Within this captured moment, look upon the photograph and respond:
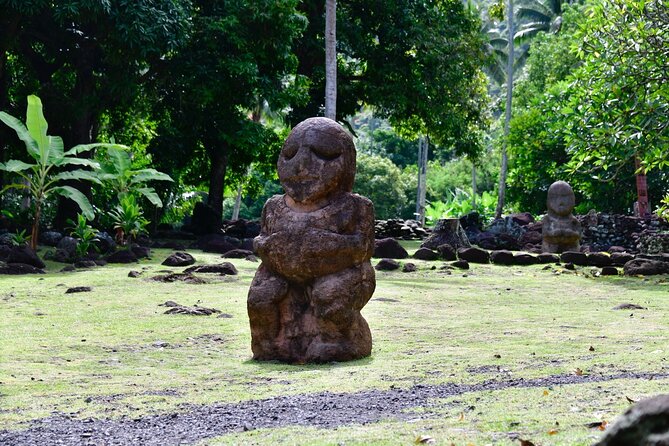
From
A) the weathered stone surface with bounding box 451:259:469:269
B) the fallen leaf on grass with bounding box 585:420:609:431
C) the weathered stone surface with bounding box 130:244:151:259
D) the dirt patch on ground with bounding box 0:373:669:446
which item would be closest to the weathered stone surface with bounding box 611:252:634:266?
the weathered stone surface with bounding box 451:259:469:269

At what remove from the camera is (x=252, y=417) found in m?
6.20

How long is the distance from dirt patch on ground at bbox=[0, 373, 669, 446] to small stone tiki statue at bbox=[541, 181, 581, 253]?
16139mm

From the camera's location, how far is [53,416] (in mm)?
6340

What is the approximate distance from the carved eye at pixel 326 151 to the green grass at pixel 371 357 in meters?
1.80

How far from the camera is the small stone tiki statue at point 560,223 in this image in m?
23.0

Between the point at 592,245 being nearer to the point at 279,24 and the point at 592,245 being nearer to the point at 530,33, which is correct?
the point at 279,24

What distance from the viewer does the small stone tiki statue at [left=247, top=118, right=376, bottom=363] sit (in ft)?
28.8

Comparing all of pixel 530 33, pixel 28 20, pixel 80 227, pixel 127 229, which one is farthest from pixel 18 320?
pixel 530 33

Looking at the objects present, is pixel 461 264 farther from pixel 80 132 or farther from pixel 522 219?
pixel 522 219

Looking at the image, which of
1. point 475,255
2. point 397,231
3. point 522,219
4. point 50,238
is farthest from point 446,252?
point 522,219

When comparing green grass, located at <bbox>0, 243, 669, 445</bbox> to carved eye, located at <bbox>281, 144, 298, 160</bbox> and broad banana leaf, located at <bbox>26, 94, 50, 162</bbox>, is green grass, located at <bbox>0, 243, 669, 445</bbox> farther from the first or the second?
broad banana leaf, located at <bbox>26, 94, 50, 162</bbox>

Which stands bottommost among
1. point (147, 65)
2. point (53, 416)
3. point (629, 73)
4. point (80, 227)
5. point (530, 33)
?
point (53, 416)

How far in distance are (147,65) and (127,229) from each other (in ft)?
18.0

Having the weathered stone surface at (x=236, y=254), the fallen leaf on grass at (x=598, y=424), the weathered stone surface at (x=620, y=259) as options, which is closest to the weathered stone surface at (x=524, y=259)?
the weathered stone surface at (x=620, y=259)
